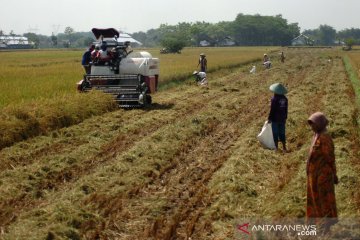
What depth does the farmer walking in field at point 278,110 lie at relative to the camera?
8.55m

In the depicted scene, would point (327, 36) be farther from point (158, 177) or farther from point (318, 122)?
point (318, 122)

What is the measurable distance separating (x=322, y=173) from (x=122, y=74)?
33.3ft

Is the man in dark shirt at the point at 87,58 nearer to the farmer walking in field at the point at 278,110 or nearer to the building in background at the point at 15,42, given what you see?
the farmer walking in field at the point at 278,110

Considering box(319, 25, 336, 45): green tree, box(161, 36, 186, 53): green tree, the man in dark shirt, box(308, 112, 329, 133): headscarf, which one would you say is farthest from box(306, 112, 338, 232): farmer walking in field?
box(319, 25, 336, 45): green tree

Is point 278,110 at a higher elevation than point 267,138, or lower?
higher

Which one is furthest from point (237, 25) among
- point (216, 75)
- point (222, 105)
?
point (222, 105)

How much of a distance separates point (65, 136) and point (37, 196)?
12.3 ft

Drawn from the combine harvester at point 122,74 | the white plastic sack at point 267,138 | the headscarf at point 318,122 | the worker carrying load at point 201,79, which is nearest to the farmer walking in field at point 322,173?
the headscarf at point 318,122

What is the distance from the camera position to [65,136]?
10016 mm

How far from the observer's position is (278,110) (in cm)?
869

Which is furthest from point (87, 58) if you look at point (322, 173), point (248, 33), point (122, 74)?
point (248, 33)

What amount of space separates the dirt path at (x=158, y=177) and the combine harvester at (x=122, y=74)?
150 centimetres

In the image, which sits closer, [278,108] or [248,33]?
[278,108]

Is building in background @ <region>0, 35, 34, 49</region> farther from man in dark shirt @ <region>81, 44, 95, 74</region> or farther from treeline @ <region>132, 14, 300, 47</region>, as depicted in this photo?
man in dark shirt @ <region>81, 44, 95, 74</region>
